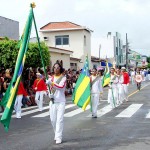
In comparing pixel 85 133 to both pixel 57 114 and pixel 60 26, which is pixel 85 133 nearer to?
pixel 57 114

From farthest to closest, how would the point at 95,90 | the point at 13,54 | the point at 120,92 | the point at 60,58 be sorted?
1. the point at 60,58
2. the point at 13,54
3. the point at 120,92
4. the point at 95,90

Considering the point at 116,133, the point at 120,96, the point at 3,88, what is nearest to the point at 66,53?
the point at 120,96

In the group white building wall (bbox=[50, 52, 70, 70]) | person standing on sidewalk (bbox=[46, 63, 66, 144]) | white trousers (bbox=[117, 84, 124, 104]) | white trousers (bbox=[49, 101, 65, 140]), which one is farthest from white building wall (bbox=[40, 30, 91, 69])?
white trousers (bbox=[49, 101, 65, 140])

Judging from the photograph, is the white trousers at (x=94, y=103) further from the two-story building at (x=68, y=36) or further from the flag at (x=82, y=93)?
the two-story building at (x=68, y=36)

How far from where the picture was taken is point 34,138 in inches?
414

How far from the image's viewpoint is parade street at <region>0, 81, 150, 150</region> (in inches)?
371

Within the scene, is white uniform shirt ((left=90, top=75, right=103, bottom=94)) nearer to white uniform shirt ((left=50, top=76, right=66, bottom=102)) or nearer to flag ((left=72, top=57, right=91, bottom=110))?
flag ((left=72, top=57, right=91, bottom=110))

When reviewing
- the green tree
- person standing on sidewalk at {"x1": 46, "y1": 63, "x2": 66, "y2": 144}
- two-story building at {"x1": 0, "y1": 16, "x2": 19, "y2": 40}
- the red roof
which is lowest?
person standing on sidewalk at {"x1": 46, "y1": 63, "x2": 66, "y2": 144}

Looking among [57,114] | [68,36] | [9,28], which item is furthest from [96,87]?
[68,36]

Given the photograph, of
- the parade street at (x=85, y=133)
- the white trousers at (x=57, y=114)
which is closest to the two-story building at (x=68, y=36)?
the parade street at (x=85, y=133)

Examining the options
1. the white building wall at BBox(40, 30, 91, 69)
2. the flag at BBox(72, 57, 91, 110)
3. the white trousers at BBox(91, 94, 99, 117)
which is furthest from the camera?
the white building wall at BBox(40, 30, 91, 69)

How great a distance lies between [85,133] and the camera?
11.2 metres

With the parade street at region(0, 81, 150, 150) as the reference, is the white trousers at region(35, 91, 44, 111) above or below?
above

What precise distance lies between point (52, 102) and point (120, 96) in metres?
11.8
